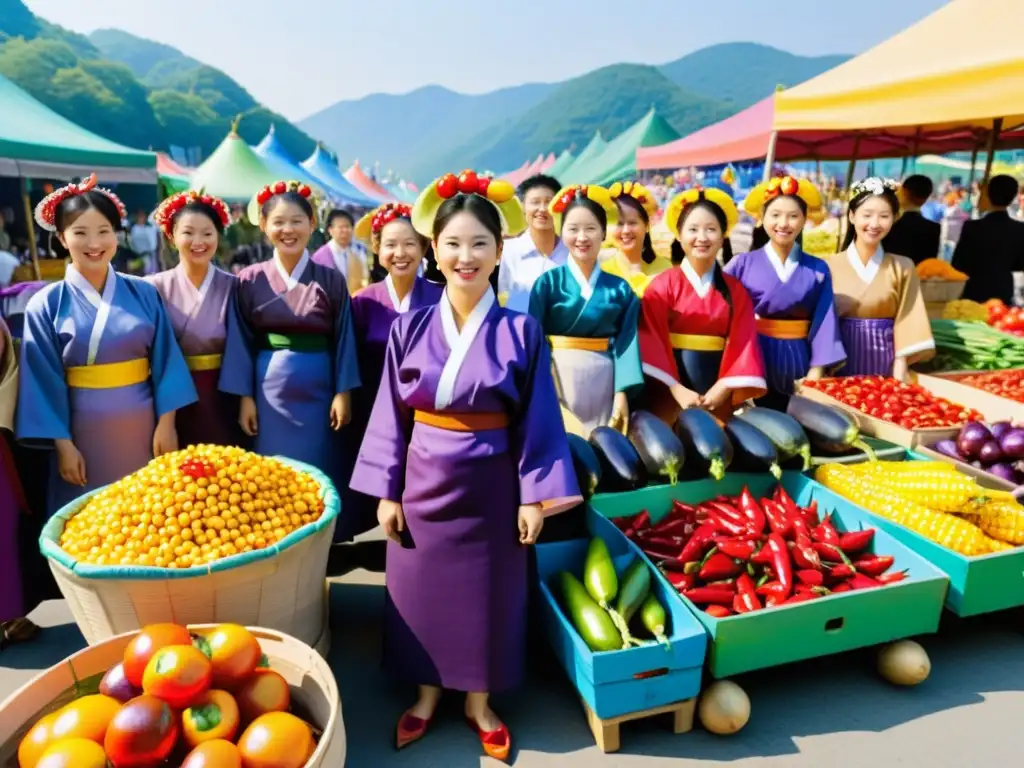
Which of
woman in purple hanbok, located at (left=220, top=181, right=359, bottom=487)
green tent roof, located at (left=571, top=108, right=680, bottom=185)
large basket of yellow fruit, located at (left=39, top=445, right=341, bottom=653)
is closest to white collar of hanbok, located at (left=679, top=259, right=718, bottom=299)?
woman in purple hanbok, located at (left=220, top=181, right=359, bottom=487)

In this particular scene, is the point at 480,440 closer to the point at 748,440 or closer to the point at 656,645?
the point at 656,645

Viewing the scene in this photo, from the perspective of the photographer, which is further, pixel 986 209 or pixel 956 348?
pixel 986 209

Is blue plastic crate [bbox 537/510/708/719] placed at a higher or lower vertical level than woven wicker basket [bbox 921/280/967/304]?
lower

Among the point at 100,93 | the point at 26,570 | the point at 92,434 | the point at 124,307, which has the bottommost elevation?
the point at 26,570

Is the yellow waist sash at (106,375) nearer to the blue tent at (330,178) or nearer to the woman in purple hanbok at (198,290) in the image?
the woman in purple hanbok at (198,290)

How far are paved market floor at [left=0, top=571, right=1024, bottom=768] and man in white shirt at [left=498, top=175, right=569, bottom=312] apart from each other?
241cm

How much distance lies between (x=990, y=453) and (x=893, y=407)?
0.54m

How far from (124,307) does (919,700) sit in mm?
3474

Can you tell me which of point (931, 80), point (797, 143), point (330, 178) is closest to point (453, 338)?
point (931, 80)

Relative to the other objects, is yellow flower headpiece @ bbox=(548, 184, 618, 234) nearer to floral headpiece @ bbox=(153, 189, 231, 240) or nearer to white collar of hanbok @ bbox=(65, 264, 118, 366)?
floral headpiece @ bbox=(153, 189, 231, 240)

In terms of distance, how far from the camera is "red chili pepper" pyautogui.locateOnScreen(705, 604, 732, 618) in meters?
2.56

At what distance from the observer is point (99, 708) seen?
1863 mm

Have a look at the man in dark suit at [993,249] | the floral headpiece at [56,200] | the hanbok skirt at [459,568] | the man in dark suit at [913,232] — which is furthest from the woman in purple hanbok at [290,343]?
the man in dark suit at [993,249]

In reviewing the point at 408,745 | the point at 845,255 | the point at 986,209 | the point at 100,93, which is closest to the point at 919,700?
the point at 408,745
